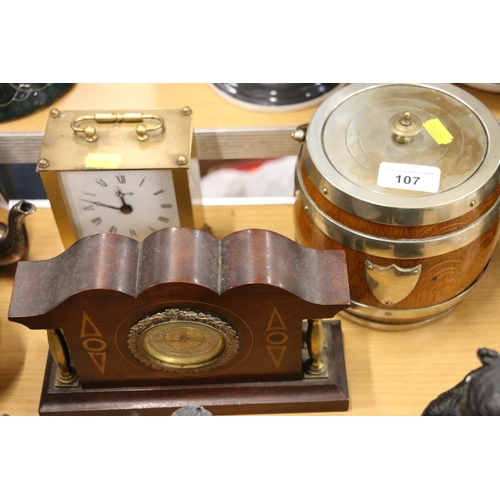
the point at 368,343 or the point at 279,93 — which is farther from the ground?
the point at 279,93

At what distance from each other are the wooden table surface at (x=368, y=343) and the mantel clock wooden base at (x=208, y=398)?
50 mm

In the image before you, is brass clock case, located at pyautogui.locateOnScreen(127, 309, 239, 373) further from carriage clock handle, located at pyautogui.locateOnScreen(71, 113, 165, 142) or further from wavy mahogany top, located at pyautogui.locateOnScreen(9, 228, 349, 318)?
carriage clock handle, located at pyautogui.locateOnScreen(71, 113, 165, 142)

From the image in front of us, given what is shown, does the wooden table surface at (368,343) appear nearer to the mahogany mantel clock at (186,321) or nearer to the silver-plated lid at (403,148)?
the mahogany mantel clock at (186,321)

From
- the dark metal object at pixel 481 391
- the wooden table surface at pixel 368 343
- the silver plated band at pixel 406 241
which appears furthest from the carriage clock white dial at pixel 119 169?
the dark metal object at pixel 481 391

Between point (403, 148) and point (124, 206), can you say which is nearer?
point (403, 148)

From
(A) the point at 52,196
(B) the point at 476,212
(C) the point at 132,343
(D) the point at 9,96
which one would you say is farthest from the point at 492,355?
(D) the point at 9,96

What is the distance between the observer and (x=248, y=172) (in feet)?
6.68

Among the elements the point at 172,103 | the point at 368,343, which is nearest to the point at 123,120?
the point at 172,103

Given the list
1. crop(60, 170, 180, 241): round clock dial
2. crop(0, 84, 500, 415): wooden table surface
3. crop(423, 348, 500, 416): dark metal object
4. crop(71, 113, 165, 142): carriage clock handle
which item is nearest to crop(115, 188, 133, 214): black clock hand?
crop(60, 170, 180, 241): round clock dial

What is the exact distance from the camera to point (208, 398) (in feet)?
4.07

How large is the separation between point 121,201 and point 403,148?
1.77 feet

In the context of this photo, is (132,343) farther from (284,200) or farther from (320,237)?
(284,200)

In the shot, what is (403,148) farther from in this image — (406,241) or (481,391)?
(481,391)

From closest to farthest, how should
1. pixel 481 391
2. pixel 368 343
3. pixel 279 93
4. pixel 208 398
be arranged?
pixel 481 391 < pixel 208 398 < pixel 368 343 < pixel 279 93
